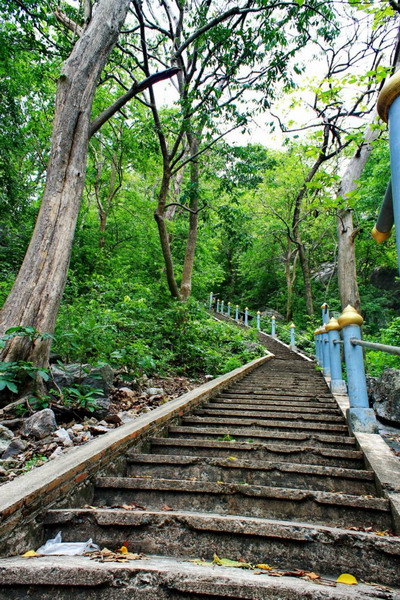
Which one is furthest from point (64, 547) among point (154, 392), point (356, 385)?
point (154, 392)

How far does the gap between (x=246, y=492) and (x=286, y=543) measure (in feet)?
1.44

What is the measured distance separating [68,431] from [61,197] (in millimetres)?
3109

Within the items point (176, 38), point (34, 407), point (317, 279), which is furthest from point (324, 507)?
point (317, 279)

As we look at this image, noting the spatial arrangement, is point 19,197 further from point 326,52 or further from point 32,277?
point 326,52

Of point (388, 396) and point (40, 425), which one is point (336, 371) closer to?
point (388, 396)

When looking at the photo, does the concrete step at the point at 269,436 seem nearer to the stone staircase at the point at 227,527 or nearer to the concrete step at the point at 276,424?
the stone staircase at the point at 227,527

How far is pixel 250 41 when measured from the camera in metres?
8.50

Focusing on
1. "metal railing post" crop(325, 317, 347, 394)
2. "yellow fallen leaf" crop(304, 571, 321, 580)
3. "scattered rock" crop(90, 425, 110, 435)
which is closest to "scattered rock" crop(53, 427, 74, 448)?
"scattered rock" crop(90, 425, 110, 435)

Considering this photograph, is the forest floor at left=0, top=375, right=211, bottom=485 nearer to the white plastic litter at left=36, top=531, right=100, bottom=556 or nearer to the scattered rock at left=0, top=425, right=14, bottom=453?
the scattered rock at left=0, top=425, right=14, bottom=453

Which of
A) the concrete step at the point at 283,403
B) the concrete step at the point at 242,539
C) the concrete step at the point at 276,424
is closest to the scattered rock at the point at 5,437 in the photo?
the concrete step at the point at 242,539

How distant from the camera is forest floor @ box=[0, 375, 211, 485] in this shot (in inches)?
103

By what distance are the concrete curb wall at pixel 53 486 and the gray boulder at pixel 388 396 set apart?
3696 mm

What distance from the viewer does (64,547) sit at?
5.33ft

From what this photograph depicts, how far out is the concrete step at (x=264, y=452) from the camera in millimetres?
2676
